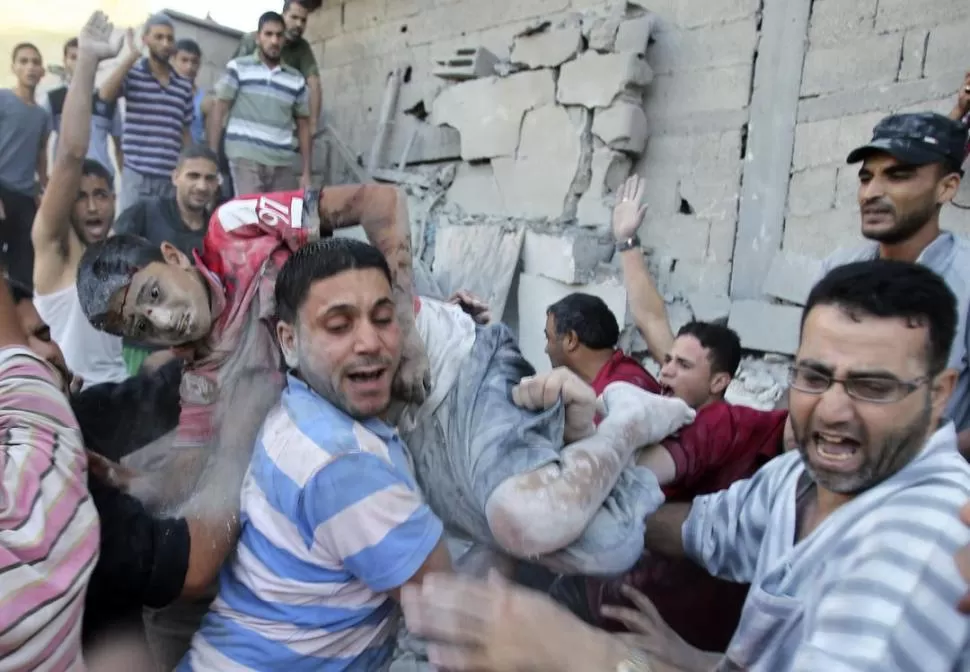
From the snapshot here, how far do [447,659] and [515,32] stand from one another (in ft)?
14.9

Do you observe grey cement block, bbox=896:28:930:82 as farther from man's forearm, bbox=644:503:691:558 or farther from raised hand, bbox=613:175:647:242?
man's forearm, bbox=644:503:691:558

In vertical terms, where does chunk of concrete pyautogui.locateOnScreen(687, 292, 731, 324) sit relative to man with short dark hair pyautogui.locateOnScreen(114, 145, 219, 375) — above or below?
below

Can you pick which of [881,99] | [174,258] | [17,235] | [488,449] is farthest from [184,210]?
[881,99]

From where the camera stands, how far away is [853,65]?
341 centimetres

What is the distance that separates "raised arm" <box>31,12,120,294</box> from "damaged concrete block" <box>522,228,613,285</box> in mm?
2456

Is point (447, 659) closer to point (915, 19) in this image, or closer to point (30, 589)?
point (30, 589)

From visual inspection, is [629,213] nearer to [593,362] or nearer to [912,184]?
[593,362]

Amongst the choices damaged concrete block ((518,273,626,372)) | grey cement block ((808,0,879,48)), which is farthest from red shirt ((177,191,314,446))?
grey cement block ((808,0,879,48))

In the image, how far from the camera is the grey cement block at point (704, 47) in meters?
3.74

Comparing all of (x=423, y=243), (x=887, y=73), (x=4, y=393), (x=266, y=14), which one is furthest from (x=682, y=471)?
(x=266, y=14)

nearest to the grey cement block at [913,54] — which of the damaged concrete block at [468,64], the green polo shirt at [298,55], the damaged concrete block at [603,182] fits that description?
the damaged concrete block at [603,182]

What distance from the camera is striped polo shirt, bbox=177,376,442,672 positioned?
125 cm

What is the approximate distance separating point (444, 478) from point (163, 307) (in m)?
0.81

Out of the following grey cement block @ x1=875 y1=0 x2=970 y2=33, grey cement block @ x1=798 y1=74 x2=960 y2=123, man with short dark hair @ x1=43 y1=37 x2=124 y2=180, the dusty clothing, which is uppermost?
grey cement block @ x1=875 y1=0 x2=970 y2=33
